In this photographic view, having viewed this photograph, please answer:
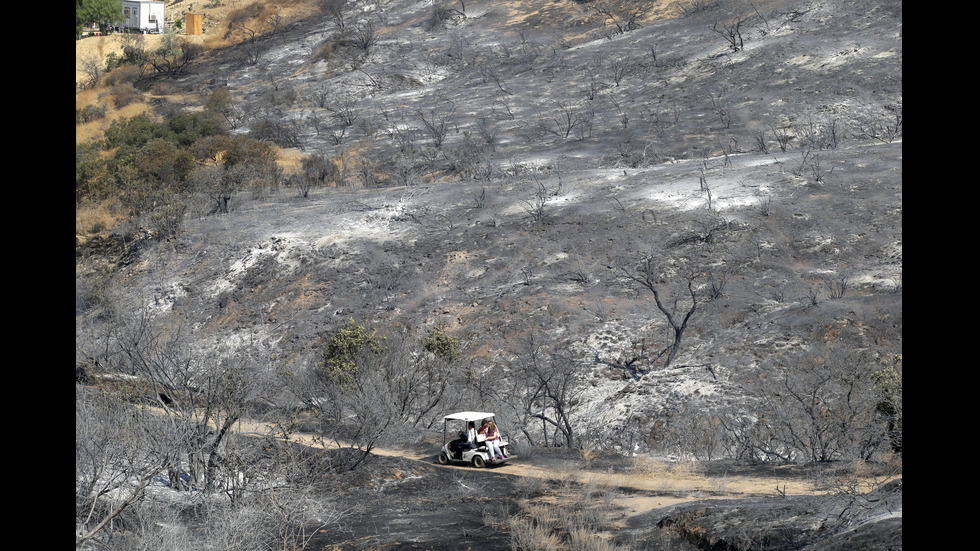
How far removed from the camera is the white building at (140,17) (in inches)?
3196

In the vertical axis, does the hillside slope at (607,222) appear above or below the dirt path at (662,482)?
above

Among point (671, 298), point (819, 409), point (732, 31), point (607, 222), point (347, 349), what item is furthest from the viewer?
point (732, 31)

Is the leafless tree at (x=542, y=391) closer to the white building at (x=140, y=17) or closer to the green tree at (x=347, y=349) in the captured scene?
the green tree at (x=347, y=349)

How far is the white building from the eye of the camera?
81188 millimetres

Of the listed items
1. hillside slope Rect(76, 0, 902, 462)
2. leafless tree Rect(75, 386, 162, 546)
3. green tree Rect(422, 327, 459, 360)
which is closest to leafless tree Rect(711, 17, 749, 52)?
hillside slope Rect(76, 0, 902, 462)

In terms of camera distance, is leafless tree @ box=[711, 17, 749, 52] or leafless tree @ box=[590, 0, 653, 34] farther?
leafless tree @ box=[590, 0, 653, 34]

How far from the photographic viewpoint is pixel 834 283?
23.3 metres

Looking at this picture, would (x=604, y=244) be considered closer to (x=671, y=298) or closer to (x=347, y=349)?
(x=671, y=298)

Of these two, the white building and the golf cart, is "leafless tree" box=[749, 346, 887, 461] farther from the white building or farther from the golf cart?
A: the white building

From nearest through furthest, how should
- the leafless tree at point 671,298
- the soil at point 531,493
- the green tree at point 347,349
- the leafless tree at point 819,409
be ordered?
the soil at point 531,493, the leafless tree at point 819,409, the leafless tree at point 671,298, the green tree at point 347,349

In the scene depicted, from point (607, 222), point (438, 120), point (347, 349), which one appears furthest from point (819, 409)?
point (438, 120)

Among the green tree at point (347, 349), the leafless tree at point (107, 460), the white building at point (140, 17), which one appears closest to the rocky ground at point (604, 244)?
the green tree at point (347, 349)

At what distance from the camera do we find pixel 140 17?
267ft
